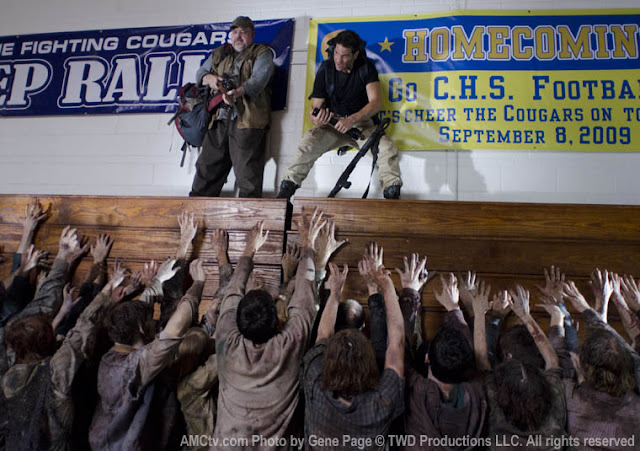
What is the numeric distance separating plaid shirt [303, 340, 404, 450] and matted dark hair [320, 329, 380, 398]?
4cm

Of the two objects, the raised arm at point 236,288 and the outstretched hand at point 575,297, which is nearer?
the raised arm at point 236,288

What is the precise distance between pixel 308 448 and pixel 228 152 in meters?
2.49

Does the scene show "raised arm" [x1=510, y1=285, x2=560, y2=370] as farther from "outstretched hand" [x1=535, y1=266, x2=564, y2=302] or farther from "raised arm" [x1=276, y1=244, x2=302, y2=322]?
"raised arm" [x1=276, y1=244, x2=302, y2=322]

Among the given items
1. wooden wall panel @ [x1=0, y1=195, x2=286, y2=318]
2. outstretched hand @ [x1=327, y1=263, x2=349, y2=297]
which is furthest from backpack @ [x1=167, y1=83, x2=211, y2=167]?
outstretched hand @ [x1=327, y1=263, x2=349, y2=297]

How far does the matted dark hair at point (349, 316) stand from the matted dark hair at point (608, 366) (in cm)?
105

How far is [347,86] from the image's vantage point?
11.8 feet

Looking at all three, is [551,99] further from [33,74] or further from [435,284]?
[33,74]

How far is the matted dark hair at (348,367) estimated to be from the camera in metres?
1.93

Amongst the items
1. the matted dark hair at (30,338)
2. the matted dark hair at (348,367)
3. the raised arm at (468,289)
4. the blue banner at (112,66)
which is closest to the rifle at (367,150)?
the raised arm at (468,289)

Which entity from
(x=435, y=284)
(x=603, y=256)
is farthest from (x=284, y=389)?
(x=603, y=256)

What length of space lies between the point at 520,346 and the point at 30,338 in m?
2.39

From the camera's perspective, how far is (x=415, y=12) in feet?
13.7

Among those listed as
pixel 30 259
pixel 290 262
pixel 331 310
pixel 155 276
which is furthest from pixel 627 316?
pixel 30 259

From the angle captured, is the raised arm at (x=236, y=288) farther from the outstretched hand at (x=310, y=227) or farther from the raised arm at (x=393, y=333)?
the raised arm at (x=393, y=333)
